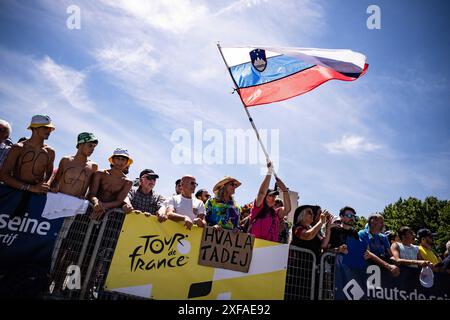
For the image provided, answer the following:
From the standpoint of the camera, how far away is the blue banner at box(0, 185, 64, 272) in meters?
3.85

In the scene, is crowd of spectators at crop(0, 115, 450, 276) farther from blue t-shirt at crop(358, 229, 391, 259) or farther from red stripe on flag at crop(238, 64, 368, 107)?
red stripe on flag at crop(238, 64, 368, 107)

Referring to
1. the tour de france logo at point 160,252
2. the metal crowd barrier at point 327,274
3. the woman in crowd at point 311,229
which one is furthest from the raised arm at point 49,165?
the metal crowd barrier at point 327,274

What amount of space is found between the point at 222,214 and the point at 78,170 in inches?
97.1

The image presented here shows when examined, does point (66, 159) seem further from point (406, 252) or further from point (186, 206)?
point (406, 252)

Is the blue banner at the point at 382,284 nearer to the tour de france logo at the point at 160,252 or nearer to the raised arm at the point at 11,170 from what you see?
the tour de france logo at the point at 160,252

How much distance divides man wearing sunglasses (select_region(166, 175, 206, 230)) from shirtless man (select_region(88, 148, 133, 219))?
0.78 meters

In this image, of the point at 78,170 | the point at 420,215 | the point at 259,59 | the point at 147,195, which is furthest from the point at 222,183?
the point at 420,215

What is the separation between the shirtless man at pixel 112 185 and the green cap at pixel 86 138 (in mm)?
454

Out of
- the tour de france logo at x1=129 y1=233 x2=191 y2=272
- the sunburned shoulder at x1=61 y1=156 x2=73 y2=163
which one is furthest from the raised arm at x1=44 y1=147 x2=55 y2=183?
the tour de france logo at x1=129 y1=233 x2=191 y2=272

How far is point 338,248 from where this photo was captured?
4973mm

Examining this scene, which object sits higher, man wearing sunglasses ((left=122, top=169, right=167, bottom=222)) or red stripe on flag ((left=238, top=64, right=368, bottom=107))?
red stripe on flag ((left=238, top=64, right=368, bottom=107))

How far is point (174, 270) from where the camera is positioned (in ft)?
14.1
